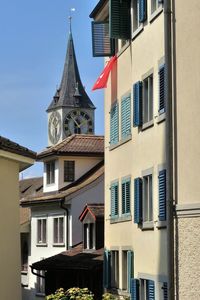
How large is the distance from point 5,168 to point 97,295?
16584mm

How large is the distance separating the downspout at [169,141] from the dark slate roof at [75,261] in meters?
16.1

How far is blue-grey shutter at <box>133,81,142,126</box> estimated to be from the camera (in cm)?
2150

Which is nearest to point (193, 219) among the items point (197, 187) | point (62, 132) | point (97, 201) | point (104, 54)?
point (197, 187)

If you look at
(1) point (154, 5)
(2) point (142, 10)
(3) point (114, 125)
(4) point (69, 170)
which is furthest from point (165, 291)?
(4) point (69, 170)

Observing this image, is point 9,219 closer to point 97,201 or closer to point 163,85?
point 163,85

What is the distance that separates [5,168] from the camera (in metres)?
18.7

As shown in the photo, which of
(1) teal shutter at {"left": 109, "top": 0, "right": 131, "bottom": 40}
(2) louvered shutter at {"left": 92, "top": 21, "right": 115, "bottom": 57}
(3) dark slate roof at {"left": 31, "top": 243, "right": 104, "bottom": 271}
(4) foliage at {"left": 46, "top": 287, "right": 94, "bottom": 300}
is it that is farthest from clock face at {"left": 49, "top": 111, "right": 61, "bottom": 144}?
(4) foliage at {"left": 46, "top": 287, "right": 94, "bottom": 300}

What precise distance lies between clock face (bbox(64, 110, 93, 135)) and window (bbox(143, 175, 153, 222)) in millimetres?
113651

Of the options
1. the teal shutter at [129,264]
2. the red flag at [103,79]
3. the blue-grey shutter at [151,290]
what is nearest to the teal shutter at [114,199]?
the teal shutter at [129,264]

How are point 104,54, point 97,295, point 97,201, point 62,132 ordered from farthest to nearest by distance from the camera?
point 62,132
point 97,201
point 97,295
point 104,54

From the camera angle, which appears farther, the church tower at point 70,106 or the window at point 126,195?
the church tower at point 70,106

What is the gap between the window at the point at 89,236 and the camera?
38.0 meters

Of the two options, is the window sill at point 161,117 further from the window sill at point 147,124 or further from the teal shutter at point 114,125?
the teal shutter at point 114,125

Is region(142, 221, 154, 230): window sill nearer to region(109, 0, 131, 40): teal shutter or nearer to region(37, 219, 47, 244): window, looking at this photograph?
region(109, 0, 131, 40): teal shutter
